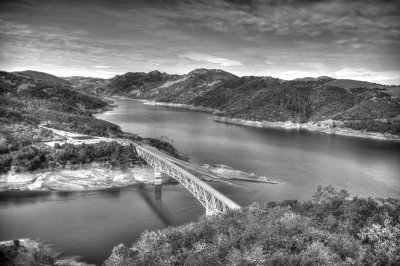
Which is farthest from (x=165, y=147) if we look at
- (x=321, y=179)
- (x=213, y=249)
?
(x=213, y=249)

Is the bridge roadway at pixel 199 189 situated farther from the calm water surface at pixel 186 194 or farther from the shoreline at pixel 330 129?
the shoreline at pixel 330 129

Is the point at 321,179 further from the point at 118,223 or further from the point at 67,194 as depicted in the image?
the point at 67,194

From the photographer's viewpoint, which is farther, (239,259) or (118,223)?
A: (118,223)

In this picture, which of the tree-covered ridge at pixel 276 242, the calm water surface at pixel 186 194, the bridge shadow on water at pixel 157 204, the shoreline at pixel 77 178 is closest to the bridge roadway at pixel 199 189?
the calm water surface at pixel 186 194

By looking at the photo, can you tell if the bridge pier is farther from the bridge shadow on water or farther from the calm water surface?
the calm water surface

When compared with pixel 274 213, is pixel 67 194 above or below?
below

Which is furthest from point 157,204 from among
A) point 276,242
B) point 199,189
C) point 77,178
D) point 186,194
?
point 276,242

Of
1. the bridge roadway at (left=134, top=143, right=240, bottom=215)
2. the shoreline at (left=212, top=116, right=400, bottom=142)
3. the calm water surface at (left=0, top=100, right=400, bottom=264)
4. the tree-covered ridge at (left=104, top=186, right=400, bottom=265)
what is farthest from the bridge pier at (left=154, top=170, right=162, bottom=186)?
the shoreline at (left=212, top=116, right=400, bottom=142)
